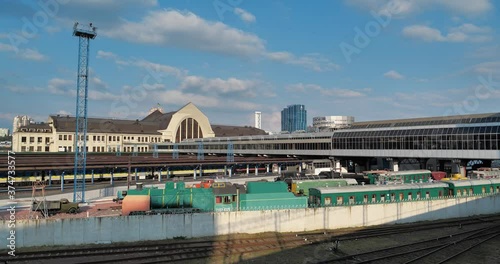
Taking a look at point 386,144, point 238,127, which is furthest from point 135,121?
point 386,144

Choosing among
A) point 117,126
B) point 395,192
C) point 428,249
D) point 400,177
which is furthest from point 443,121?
point 117,126

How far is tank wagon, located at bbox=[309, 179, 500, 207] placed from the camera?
35706mm

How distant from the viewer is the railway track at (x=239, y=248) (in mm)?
23562

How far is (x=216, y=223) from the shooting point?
30.5 m

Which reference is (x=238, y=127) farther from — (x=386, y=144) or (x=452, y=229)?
(x=452, y=229)

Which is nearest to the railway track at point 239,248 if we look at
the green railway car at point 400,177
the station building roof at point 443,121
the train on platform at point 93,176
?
the green railway car at point 400,177

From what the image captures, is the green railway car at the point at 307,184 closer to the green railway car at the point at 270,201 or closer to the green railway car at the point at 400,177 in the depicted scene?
the green railway car at the point at 270,201

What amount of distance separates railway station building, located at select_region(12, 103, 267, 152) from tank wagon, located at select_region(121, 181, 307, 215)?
3274 inches

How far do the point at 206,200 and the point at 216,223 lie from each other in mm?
2640

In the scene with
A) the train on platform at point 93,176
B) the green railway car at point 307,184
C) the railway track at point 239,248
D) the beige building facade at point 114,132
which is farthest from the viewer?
the beige building facade at point 114,132

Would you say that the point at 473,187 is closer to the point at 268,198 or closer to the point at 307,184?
the point at 307,184

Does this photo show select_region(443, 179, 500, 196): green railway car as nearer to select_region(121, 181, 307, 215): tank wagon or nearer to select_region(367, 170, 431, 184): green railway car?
select_region(367, 170, 431, 184): green railway car

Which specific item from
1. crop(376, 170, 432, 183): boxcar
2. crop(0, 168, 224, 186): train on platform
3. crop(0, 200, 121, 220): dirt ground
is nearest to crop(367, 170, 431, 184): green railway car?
crop(376, 170, 432, 183): boxcar

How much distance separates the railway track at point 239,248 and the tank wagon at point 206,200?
3.56m
